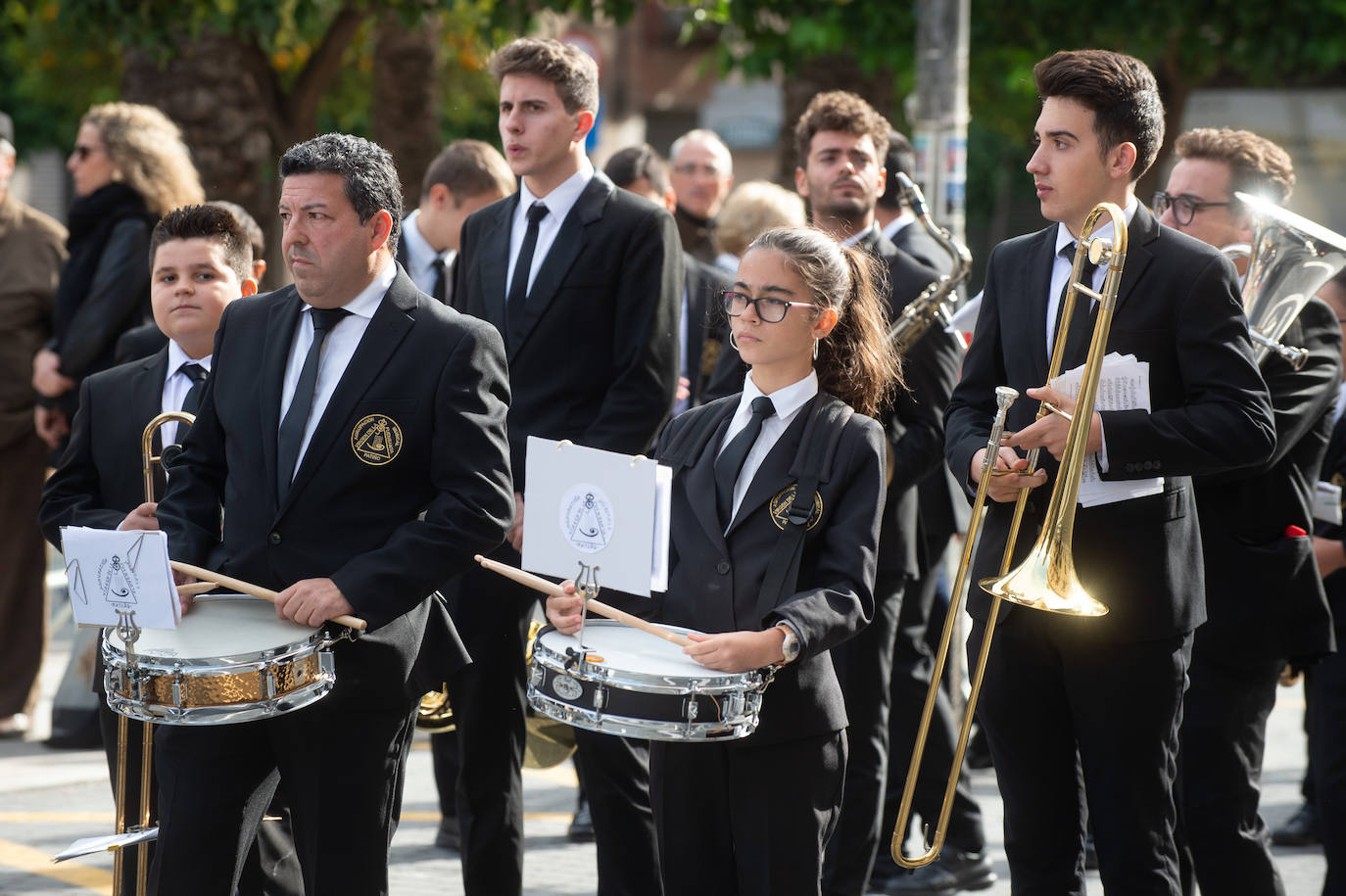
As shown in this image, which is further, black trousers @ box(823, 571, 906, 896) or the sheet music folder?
black trousers @ box(823, 571, 906, 896)

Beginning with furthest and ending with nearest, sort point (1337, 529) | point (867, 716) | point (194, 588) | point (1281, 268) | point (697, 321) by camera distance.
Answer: point (697, 321) < point (1337, 529) < point (867, 716) < point (1281, 268) < point (194, 588)

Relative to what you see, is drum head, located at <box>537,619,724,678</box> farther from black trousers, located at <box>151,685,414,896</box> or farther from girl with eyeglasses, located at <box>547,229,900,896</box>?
black trousers, located at <box>151,685,414,896</box>

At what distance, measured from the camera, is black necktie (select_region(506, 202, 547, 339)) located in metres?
5.07

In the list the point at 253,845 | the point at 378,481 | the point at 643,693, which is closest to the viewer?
the point at 643,693

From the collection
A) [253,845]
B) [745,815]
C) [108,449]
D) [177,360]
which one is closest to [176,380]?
[177,360]

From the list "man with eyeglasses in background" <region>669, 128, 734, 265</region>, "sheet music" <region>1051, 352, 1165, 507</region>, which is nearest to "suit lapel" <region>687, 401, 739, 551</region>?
"sheet music" <region>1051, 352, 1165, 507</region>

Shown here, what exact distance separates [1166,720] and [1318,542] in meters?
1.75

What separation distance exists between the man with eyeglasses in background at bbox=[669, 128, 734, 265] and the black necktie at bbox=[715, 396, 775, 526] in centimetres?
430

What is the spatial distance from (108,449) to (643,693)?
2.10 m

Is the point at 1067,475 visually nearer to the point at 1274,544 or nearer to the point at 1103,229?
the point at 1103,229

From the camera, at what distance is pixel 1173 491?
4164 mm

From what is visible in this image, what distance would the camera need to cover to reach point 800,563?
3965mm

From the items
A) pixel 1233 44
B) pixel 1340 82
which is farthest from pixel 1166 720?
pixel 1340 82

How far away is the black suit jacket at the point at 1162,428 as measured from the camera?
3965 mm
